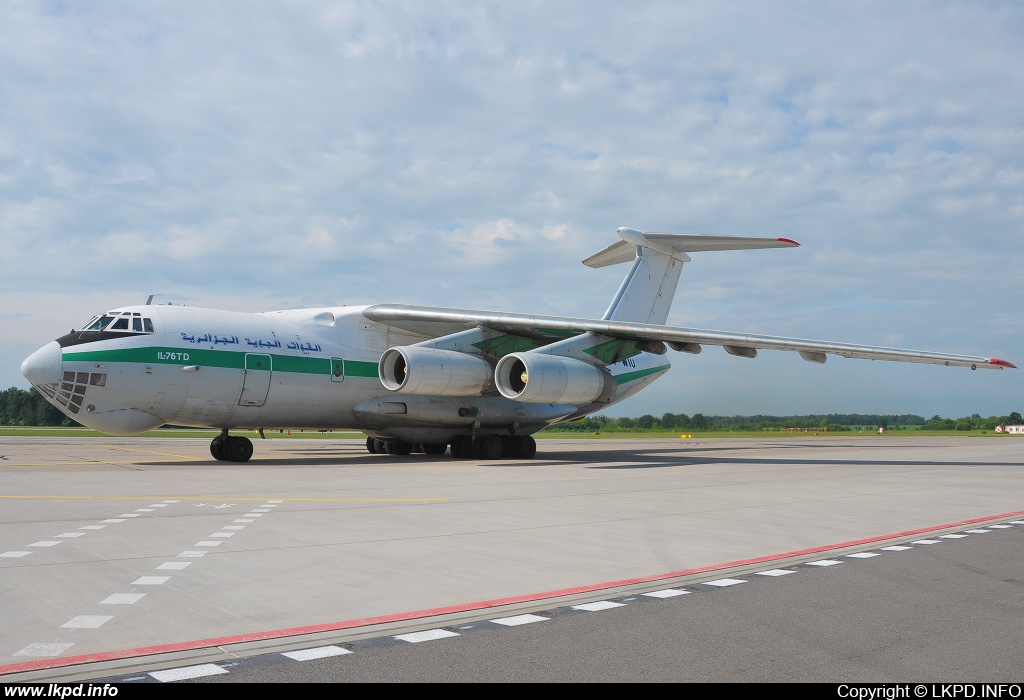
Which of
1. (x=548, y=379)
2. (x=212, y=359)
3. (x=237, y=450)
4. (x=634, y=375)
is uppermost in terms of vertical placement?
(x=634, y=375)

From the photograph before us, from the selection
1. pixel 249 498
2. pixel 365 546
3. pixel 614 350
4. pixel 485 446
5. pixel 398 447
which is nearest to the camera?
pixel 365 546

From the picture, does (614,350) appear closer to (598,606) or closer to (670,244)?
(670,244)

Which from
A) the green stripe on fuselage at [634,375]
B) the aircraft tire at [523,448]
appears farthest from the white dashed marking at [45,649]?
the green stripe on fuselage at [634,375]

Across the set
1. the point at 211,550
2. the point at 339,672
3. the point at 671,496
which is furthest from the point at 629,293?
the point at 339,672

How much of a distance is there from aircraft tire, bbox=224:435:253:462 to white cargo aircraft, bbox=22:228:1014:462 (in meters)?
0.02

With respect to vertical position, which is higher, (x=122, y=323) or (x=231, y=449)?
(x=122, y=323)

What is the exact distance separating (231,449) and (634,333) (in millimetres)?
9970

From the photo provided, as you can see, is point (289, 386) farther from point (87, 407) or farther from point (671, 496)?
point (671, 496)

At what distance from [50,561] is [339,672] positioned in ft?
12.3

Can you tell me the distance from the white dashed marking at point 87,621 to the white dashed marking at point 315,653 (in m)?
1.26

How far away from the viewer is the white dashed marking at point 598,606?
505cm

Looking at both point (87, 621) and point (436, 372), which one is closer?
point (87, 621)

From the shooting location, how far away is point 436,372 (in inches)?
748

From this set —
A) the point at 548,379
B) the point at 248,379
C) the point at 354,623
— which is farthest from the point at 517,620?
the point at 248,379
